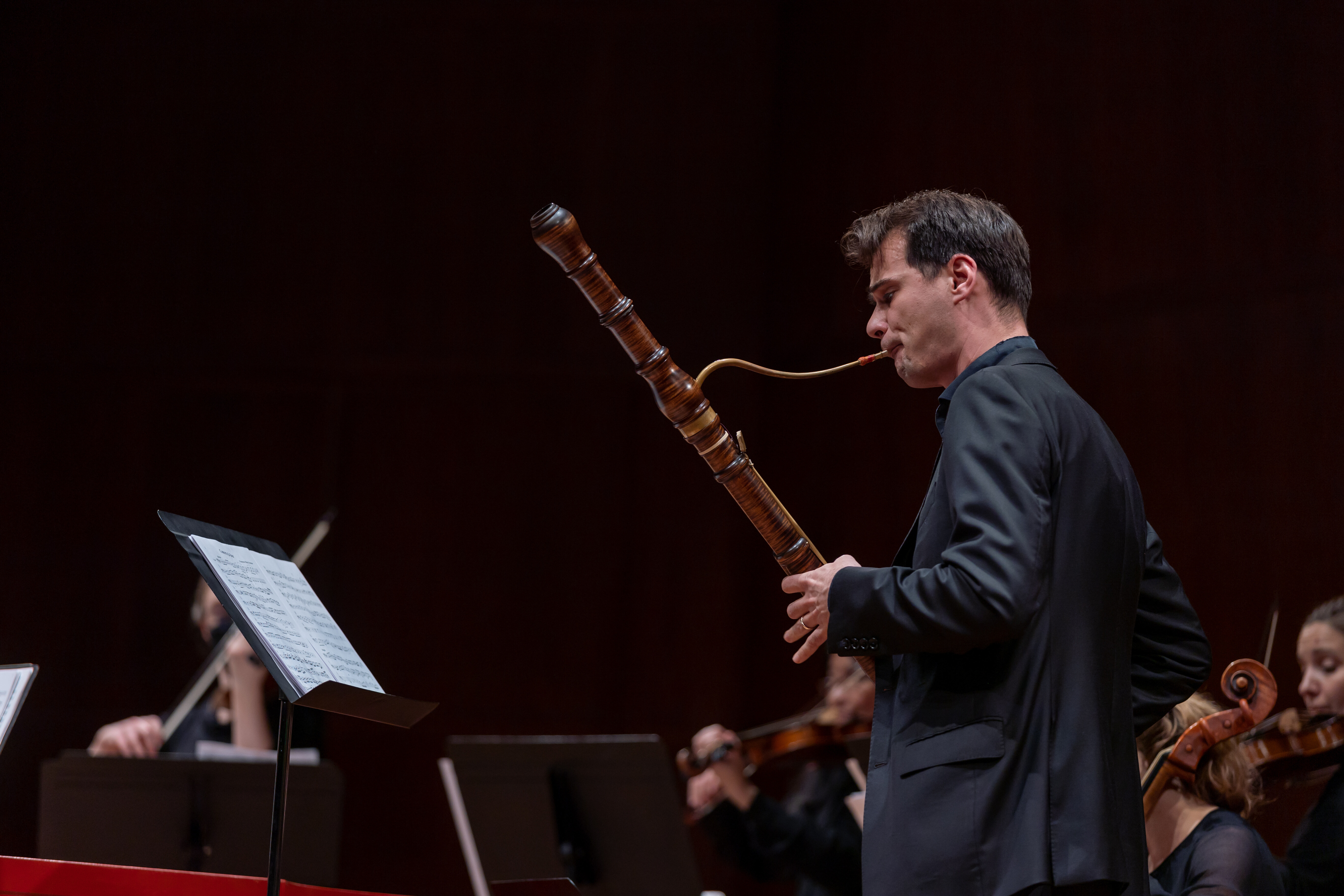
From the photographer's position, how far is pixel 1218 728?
2.20 m

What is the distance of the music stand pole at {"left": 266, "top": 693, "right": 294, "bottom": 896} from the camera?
5.38 feet

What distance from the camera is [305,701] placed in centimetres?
159

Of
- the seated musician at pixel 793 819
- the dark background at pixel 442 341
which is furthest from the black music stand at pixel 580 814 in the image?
the dark background at pixel 442 341

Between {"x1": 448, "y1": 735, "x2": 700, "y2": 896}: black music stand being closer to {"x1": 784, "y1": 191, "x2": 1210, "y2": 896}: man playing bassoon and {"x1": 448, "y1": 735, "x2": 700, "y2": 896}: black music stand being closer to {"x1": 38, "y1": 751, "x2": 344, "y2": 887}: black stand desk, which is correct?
{"x1": 38, "y1": 751, "x2": 344, "y2": 887}: black stand desk

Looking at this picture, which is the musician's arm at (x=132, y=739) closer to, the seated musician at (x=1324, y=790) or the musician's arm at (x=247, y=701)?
the musician's arm at (x=247, y=701)

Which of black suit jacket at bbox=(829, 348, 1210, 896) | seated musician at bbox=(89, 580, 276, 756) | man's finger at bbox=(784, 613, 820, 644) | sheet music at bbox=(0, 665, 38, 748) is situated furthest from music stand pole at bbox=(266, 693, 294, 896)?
seated musician at bbox=(89, 580, 276, 756)

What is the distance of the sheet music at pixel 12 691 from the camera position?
1.80 meters

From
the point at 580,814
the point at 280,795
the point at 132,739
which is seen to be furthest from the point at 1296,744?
the point at 132,739

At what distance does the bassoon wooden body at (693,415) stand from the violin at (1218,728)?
2.74 ft

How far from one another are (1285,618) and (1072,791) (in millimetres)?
2181

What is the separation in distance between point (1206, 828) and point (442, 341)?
3.59 meters

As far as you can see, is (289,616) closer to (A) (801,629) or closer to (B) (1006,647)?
(A) (801,629)

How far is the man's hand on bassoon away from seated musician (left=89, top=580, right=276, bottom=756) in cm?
206

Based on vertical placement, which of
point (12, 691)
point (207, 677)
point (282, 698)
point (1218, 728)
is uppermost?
point (207, 677)
